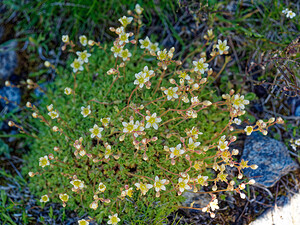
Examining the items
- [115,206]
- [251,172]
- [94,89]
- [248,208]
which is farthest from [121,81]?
[248,208]

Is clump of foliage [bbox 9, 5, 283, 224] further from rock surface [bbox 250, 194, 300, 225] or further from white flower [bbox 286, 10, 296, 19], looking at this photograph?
white flower [bbox 286, 10, 296, 19]

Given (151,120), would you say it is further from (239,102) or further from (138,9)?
(138,9)

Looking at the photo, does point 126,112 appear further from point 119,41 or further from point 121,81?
point 119,41

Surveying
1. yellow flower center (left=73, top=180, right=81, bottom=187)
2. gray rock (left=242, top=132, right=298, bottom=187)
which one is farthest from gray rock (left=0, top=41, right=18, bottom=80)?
gray rock (left=242, top=132, right=298, bottom=187)

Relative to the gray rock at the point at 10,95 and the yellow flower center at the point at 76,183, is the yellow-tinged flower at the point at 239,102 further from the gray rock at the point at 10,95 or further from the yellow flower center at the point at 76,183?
the gray rock at the point at 10,95

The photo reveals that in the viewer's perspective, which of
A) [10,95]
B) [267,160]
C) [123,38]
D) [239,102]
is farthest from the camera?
[10,95]

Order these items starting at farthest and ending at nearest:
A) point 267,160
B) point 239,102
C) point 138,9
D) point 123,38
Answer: point 267,160
point 138,9
point 123,38
point 239,102

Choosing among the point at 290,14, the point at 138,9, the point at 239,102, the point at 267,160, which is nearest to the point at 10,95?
the point at 138,9

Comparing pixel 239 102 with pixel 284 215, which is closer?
pixel 239 102
